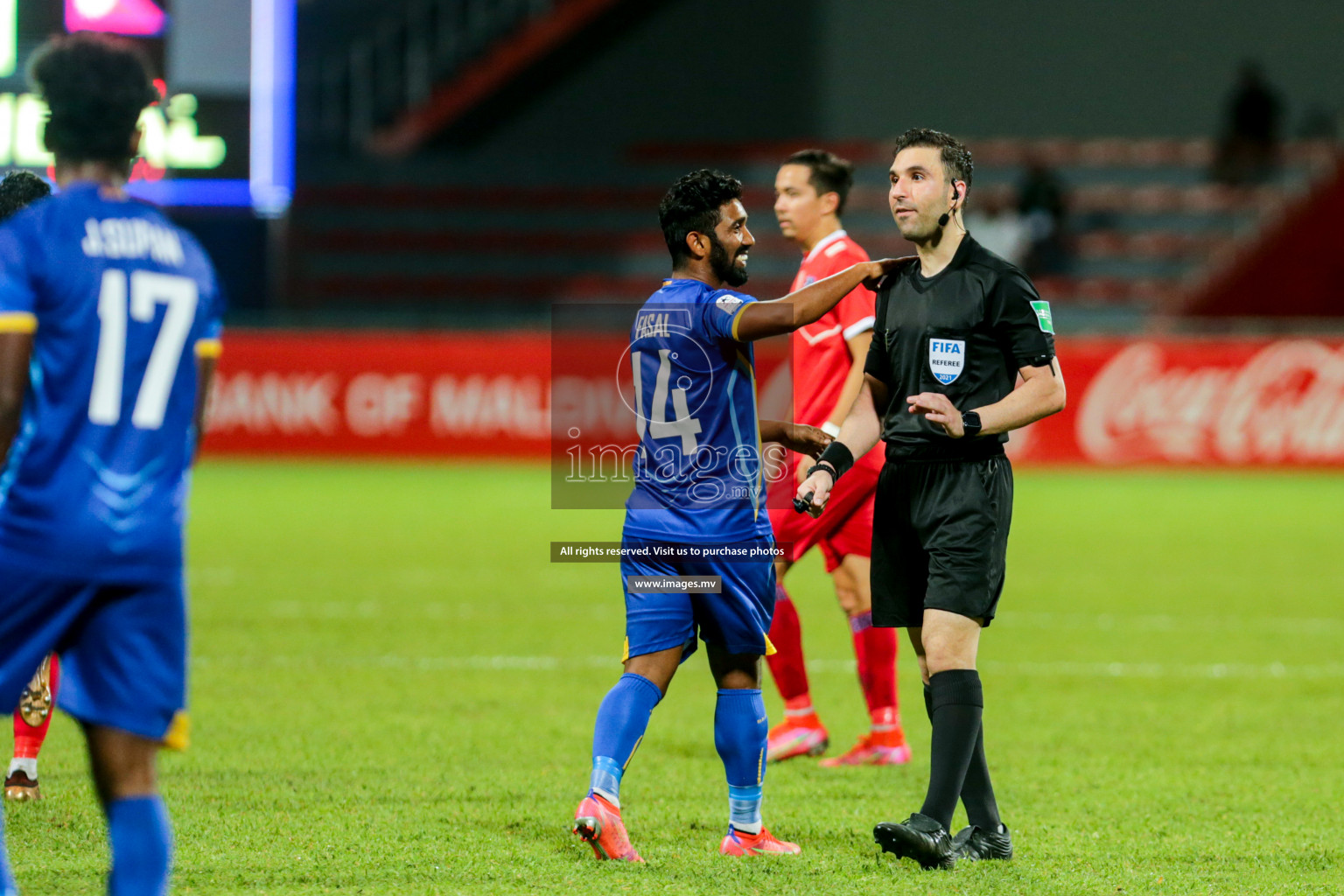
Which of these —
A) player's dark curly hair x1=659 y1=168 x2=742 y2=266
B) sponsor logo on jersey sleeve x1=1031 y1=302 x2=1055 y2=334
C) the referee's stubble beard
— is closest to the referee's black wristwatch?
sponsor logo on jersey sleeve x1=1031 y1=302 x2=1055 y2=334

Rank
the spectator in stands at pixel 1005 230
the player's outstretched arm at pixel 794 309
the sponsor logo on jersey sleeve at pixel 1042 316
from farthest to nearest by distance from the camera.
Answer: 1. the spectator in stands at pixel 1005 230
2. the sponsor logo on jersey sleeve at pixel 1042 316
3. the player's outstretched arm at pixel 794 309

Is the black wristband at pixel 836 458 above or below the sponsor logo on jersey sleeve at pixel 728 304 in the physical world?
below

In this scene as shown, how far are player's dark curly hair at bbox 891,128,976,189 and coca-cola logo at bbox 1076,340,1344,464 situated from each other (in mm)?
15410

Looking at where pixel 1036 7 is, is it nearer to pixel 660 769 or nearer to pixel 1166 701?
pixel 1166 701

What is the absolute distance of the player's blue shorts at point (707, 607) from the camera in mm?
4734

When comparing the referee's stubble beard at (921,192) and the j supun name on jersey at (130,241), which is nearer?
the j supun name on jersey at (130,241)

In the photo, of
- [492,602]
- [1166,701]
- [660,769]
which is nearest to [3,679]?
[660,769]

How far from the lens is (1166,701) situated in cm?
750

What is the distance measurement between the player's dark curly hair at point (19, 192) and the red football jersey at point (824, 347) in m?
2.95

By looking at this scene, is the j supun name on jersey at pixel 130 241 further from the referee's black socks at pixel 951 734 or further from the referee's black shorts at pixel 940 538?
the referee's black socks at pixel 951 734

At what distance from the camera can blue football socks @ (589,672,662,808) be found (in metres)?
4.65

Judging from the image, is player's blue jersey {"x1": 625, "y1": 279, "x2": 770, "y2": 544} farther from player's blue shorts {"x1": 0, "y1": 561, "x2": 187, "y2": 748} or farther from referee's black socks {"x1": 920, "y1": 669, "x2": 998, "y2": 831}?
player's blue shorts {"x1": 0, "y1": 561, "x2": 187, "y2": 748}

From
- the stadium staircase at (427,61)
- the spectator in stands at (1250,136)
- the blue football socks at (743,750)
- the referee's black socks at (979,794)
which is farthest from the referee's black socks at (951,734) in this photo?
the stadium staircase at (427,61)

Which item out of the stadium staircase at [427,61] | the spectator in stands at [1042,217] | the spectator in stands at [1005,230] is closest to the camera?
the spectator in stands at [1042,217]
